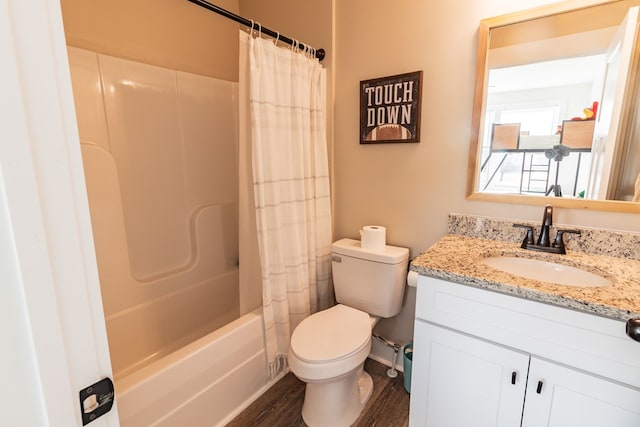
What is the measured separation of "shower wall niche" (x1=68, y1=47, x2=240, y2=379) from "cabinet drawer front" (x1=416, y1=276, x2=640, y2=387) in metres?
1.49

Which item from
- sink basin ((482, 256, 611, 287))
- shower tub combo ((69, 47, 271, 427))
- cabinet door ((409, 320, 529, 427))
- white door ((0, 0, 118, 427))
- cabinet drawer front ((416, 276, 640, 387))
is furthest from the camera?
shower tub combo ((69, 47, 271, 427))

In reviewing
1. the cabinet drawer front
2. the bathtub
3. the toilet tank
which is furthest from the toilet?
the cabinet drawer front

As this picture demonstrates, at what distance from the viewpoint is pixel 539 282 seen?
997mm

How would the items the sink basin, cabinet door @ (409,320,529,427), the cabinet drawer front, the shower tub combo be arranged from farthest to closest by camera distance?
the shower tub combo, the sink basin, cabinet door @ (409,320,529,427), the cabinet drawer front

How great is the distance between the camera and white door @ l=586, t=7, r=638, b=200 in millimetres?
1135

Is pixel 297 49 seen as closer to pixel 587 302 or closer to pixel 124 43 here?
pixel 124 43

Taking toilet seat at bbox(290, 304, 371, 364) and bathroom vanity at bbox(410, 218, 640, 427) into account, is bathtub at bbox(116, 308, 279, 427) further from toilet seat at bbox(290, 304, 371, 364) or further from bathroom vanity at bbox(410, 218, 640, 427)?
bathroom vanity at bbox(410, 218, 640, 427)

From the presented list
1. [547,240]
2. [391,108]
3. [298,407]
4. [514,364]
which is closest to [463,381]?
[514,364]

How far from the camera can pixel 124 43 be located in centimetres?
168

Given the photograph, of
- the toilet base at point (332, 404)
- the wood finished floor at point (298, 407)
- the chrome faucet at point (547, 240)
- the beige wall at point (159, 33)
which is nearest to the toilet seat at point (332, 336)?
the toilet base at point (332, 404)

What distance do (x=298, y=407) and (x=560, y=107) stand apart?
187 centimetres

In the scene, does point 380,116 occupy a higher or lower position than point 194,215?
higher

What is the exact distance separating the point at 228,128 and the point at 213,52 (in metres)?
0.52

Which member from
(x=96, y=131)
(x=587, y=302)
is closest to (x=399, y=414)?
(x=587, y=302)
